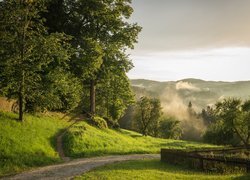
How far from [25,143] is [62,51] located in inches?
436

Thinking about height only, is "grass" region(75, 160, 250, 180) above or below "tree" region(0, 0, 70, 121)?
below

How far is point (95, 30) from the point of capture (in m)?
47.3

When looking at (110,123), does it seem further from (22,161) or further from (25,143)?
(22,161)

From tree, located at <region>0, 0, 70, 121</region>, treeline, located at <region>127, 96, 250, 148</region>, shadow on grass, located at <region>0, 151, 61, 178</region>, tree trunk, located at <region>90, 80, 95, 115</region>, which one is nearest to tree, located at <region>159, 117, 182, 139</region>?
treeline, located at <region>127, 96, 250, 148</region>

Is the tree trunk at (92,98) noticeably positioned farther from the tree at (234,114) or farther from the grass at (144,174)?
the grass at (144,174)

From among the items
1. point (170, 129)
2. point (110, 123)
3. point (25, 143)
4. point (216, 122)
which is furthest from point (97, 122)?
point (170, 129)

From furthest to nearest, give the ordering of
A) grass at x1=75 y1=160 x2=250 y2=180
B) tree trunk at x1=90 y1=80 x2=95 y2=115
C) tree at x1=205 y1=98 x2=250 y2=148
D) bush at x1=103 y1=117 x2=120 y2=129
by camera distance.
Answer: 1. tree at x1=205 y1=98 x2=250 y2=148
2. bush at x1=103 y1=117 x2=120 y2=129
3. tree trunk at x1=90 y1=80 x2=95 y2=115
4. grass at x1=75 y1=160 x2=250 y2=180

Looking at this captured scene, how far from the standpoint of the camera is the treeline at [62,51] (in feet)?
98.0

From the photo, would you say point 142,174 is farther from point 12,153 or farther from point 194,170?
point 12,153

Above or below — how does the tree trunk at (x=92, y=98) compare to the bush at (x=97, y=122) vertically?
above

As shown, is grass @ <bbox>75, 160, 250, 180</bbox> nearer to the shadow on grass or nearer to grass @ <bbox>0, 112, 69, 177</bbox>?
the shadow on grass

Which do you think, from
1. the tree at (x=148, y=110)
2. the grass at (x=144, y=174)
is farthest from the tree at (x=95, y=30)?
the tree at (x=148, y=110)

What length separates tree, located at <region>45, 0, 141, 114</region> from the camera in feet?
141

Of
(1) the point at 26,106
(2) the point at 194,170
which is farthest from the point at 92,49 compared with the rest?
(2) the point at 194,170
